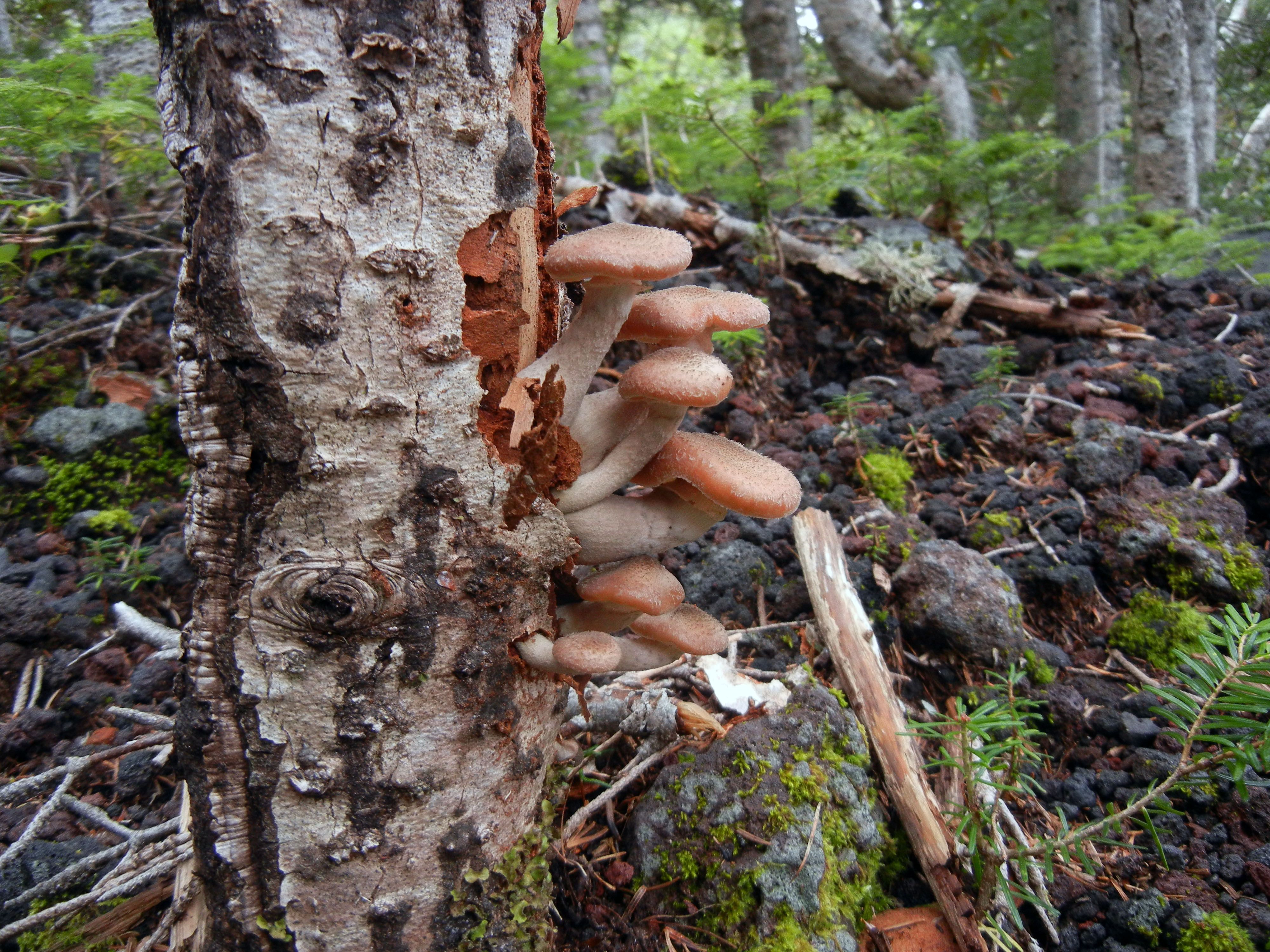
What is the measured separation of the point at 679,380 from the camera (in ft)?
5.35

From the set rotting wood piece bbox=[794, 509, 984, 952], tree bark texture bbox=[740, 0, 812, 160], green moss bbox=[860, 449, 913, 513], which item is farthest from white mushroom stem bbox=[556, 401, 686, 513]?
tree bark texture bbox=[740, 0, 812, 160]

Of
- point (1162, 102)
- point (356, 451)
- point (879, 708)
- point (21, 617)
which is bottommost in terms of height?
point (21, 617)

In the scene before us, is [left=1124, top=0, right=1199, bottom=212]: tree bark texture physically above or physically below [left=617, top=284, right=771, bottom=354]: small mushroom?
above

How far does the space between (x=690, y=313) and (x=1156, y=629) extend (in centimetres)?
224

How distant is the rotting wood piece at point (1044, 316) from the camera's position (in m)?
4.50

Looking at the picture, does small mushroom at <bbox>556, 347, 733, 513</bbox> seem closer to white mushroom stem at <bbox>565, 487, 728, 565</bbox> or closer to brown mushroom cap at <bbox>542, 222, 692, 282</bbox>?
white mushroom stem at <bbox>565, 487, 728, 565</bbox>

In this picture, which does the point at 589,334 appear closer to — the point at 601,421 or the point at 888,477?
the point at 601,421

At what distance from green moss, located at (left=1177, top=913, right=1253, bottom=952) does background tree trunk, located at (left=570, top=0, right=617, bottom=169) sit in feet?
22.4

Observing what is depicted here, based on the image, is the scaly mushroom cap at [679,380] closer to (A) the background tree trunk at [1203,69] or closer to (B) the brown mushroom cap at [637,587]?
(B) the brown mushroom cap at [637,587]

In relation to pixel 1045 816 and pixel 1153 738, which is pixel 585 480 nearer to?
pixel 1045 816

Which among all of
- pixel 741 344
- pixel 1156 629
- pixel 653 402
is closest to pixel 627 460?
pixel 653 402

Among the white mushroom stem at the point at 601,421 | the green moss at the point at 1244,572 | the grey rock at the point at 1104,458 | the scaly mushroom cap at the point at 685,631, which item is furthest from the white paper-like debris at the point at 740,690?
the grey rock at the point at 1104,458

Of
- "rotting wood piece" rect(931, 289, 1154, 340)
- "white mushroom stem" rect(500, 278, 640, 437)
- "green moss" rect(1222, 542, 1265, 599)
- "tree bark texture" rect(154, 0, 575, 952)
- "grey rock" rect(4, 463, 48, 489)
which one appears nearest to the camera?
"tree bark texture" rect(154, 0, 575, 952)

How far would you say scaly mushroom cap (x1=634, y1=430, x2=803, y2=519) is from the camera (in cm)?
171
